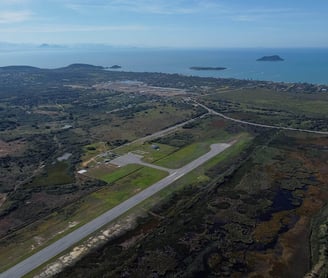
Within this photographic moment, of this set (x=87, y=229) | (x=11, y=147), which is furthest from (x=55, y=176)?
(x=11, y=147)

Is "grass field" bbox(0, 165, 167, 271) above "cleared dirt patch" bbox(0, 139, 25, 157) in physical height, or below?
below

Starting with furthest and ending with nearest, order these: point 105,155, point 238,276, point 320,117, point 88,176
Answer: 1. point 320,117
2. point 105,155
3. point 88,176
4. point 238,276

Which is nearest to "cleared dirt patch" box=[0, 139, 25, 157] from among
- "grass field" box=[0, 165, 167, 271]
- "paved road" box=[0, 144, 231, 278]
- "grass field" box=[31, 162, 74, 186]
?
"grass field" box=[31, 162, 74, 186]

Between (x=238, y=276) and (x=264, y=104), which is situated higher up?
(x=264, y=104)

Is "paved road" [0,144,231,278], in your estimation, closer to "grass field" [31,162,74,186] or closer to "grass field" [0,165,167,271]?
"grass field" [0,165,167,271]

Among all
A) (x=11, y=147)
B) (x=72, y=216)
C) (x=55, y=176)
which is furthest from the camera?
(x=11, y=147)

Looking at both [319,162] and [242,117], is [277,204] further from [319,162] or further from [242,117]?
[242,117]

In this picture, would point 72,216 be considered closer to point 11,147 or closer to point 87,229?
point 87,229

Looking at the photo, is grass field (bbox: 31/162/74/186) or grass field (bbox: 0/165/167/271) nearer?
grass field (bbox: 0/165/167/271)

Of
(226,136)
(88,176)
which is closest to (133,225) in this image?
(88,176)
